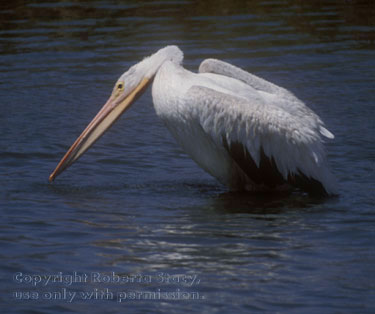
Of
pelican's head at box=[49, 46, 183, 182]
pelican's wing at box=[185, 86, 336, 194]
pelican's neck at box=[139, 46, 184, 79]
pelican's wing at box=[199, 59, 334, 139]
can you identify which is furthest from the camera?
pelican's head at box=[49, 46, 183, 182]

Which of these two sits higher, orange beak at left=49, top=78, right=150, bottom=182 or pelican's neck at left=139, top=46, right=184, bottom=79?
pelican's neck at left=139, top=46, right=184, bottom=79

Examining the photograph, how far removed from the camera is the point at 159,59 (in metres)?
7.73

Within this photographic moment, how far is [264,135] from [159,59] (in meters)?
1.24

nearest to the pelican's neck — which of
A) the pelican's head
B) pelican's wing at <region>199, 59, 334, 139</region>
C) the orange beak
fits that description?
the pelican's head

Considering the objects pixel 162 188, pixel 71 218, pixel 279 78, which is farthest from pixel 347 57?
pixel 71 218

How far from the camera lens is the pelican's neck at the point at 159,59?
773 cm

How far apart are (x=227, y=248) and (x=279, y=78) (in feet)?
18.1

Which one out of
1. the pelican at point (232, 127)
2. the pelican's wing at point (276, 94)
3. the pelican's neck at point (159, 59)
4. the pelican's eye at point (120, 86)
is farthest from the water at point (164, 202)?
the pelican's neck at point (159, 59)

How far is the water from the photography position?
17.5ft

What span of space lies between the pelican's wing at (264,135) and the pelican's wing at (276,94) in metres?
0.11

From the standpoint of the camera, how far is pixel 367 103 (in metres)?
10.0

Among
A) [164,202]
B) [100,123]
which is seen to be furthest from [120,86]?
[164,202]

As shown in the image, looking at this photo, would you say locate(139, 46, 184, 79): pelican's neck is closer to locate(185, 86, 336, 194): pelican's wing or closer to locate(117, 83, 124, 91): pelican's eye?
locate(117, 83, 124, 91): pelican's eye

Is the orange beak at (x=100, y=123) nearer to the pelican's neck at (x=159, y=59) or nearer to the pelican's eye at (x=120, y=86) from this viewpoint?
the pelican's eye at (x=120, y=86)
